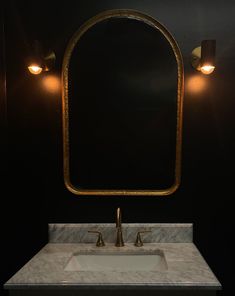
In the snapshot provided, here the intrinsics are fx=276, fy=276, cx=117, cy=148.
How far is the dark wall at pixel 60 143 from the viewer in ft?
5.04

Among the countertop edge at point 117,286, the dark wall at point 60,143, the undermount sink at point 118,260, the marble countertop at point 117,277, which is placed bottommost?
the undermount sink at point 118,260

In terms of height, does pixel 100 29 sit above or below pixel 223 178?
above

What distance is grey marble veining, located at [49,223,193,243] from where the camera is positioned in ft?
5.08

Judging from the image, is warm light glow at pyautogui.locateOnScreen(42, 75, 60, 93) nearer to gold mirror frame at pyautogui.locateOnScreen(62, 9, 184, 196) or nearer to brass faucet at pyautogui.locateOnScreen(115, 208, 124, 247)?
gold mirror frame at pyautogui.locateOnScreen(62, 9, 184, 196)

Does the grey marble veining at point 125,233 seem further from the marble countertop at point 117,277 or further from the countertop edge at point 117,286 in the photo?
the countertop edge at point 117,286

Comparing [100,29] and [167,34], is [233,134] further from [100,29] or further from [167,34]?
[100,29]

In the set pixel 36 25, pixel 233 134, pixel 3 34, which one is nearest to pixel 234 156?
pixel 233 134

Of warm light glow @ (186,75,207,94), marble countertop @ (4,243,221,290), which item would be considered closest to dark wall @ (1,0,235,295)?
warm light glow @ (186,75,207,94)

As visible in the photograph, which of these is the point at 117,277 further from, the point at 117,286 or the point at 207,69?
the point at 207,69

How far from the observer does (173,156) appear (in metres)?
1.56

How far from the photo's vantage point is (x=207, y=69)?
1475mm

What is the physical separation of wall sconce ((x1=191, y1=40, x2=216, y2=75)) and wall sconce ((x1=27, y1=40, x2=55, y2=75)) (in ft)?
2.63

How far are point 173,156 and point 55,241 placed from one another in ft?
2.70

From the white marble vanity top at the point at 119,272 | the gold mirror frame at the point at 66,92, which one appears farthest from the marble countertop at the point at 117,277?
the gold mirror frame at the point at 66,92
